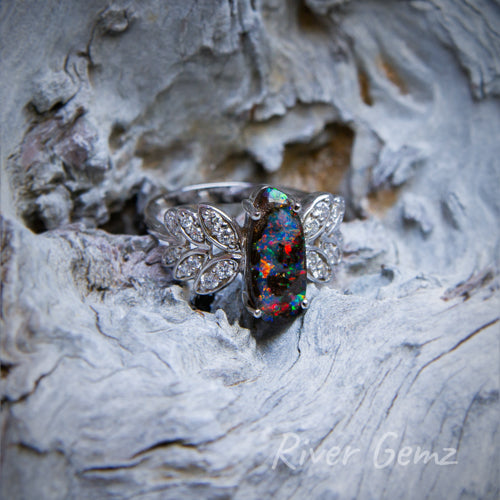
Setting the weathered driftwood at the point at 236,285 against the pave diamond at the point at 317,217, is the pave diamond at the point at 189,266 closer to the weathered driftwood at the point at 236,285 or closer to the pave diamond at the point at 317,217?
the weathered driftwood at the point at 236,285

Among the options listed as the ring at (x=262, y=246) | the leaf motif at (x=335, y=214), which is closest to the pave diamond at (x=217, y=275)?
the ring at (x=262, y=246)

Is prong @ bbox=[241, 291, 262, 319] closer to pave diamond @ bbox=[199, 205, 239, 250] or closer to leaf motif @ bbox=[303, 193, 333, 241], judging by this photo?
pave diamond @ bbox=[199, 205, 239, 250]

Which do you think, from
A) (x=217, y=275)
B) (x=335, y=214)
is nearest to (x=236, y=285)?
(x=217, y=275)

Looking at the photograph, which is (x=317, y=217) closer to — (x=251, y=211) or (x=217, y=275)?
(x=251, y=211)

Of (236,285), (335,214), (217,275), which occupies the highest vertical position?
(335,214)

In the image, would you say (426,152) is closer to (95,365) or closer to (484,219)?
(484,219)

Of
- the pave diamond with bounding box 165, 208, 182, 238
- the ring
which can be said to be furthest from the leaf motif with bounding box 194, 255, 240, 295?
the pave diamond with bounding box 165, 208, 182, 238
